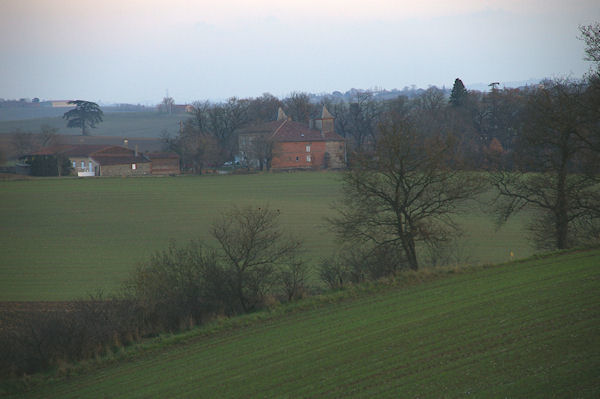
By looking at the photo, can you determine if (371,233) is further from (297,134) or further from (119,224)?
(297,134)

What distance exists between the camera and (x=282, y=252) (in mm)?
22453

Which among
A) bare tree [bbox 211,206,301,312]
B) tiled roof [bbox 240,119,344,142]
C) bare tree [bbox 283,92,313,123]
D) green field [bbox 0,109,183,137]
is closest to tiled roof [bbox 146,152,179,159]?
tiled roof [bbox 240,119,344,142]

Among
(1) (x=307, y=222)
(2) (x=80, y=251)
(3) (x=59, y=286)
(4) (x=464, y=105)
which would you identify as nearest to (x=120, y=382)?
(3) (x=59, y=286)

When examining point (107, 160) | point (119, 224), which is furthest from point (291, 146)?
point (119, 224)

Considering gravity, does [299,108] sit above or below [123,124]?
below

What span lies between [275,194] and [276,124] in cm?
3783

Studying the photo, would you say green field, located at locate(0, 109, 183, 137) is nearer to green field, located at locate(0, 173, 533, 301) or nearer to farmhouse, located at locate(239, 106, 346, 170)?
farmhouse, located at locate(239, 106, 346, 170)

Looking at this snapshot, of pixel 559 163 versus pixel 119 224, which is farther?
pixel 119 224

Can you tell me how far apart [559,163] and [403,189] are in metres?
7.11

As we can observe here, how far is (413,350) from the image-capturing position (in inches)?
455

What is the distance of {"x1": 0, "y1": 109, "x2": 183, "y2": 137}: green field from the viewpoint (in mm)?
145125

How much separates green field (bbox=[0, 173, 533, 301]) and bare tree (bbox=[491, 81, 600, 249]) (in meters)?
3.91

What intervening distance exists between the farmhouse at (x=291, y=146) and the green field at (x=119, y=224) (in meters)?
13.9

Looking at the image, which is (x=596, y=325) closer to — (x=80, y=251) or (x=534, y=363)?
(x=534, y=363)
